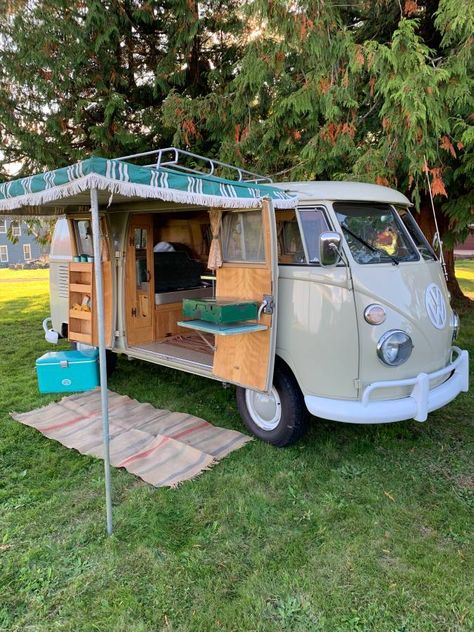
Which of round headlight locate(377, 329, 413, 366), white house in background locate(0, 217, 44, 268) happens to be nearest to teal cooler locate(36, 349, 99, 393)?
round headlight locate(377, 329, 413, 366)

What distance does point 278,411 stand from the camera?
4285mm

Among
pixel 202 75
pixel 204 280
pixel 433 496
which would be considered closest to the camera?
pixel 433 496

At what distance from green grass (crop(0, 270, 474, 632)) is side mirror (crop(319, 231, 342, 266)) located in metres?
1.79

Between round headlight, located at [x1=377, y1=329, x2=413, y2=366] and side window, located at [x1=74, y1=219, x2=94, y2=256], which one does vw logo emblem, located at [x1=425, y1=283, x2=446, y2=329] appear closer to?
round headlight, located at [x1=377, y1=329, x2=413, y2=366]

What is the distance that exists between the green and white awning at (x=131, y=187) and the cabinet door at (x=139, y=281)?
5.24 feet

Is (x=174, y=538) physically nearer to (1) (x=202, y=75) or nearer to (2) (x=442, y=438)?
(2) (x=442, y=438)

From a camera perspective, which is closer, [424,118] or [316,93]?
[424,118]

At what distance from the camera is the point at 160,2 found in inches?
291

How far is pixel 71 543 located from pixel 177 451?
1.29 metres

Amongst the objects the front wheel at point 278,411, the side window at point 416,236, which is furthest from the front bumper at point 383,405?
the side window at point 416,236

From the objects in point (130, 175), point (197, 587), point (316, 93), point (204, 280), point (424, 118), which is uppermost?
point (316, 93)

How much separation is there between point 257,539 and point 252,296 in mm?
1986

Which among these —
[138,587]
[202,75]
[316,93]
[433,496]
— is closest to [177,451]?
[138,587]

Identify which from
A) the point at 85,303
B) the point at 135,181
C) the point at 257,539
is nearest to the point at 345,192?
the point at 135,181
